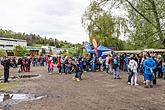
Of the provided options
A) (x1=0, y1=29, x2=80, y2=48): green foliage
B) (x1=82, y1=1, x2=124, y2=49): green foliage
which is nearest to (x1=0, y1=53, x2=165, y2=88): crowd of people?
(x1=82, y1=1, x2=124, y2=49): green foliage

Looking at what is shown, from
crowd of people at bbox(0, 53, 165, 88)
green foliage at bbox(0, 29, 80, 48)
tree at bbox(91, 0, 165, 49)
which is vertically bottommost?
crowd of people at bbox(0, 53, 165, 88)

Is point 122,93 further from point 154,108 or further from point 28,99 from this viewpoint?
point 28,99

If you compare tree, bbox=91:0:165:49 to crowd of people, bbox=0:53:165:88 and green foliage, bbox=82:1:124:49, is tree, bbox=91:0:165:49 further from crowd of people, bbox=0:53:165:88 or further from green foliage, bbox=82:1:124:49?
green foliage, bbox=82:1:124:49

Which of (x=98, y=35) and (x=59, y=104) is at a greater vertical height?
(x=98, y=35)

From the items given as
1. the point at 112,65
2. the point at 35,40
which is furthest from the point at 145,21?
the point at 35,40

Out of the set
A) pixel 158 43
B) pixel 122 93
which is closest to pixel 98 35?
pixel 158 43

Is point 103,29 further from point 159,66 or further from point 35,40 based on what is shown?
point 35,40

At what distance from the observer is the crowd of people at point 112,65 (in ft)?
46.1

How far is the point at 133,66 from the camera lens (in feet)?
48.5

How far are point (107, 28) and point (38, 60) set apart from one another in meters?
13.3

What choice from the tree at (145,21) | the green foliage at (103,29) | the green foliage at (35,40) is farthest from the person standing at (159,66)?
the green foliage at (35,40)

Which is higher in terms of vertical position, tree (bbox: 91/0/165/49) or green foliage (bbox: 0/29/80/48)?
green foliage (bbox: 0/29/80/48)

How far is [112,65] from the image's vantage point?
19.1 metres

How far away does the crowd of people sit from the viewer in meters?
14.1
